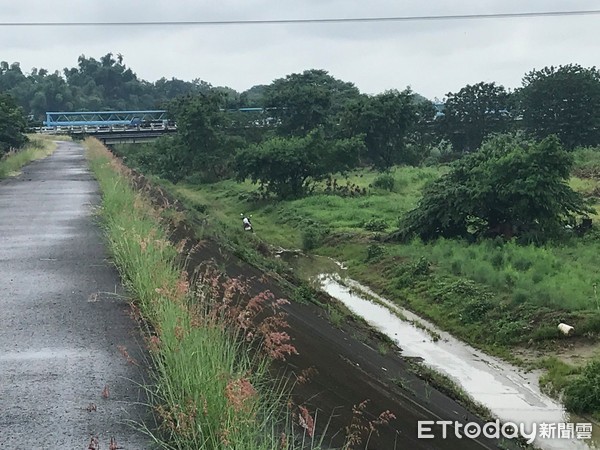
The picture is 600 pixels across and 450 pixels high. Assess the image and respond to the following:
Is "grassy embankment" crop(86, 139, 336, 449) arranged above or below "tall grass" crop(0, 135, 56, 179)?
above

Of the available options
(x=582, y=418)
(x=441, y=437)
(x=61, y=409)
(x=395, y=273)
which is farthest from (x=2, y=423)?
(x=395, y=273)

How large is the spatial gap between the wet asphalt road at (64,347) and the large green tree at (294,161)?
21166 mm

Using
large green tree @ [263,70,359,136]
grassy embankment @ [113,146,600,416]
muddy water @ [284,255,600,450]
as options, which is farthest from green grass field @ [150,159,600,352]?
large green tree @ [263,70,359,136]

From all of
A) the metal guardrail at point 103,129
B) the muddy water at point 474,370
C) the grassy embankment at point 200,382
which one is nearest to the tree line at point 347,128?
the metal guardrail at point 103,129

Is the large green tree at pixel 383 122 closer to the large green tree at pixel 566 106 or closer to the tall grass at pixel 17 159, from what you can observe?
the large green tree at pixel 566 106

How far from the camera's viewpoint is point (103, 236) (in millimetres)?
13977

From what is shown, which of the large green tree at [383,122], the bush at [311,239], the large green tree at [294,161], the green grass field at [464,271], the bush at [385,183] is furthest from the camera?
the large green tree at [383,122]

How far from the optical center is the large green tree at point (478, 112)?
54.8m

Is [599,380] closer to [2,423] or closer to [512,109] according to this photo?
[2,423]

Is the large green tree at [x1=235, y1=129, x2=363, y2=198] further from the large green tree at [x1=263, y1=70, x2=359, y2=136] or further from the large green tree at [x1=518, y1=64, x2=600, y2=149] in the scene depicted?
the large green tree at [x1=518, y1=64, x2=600, y2=149]

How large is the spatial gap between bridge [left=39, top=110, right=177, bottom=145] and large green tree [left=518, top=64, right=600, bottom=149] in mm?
32629

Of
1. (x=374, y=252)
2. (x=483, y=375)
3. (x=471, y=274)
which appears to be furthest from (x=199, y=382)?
(x=374, y=252)

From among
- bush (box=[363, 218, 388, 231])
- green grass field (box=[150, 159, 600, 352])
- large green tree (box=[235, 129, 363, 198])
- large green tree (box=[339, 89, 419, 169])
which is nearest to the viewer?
green grass field (box=[150, 159, 600, 352])

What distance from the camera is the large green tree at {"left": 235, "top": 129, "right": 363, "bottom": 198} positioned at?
3566 centimetres
